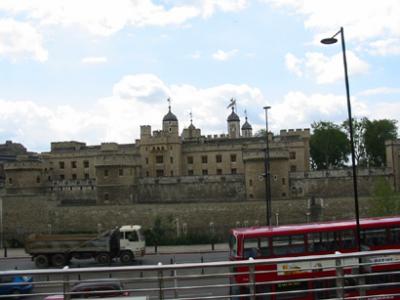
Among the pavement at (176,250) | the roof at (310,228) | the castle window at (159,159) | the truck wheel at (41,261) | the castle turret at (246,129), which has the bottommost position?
the pavement at (176,250)

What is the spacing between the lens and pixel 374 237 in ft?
59.4

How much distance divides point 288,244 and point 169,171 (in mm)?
48006

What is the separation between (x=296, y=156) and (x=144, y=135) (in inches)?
708

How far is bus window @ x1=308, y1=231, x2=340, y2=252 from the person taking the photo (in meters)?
17.6

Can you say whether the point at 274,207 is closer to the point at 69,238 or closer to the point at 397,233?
the point at 69,238

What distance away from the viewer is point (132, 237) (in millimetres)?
31625

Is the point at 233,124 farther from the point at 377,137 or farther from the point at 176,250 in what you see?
the point at 176,250

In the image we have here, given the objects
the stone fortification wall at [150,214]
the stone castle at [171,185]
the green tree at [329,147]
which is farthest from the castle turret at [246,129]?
the stone fortification wall at [150,214]

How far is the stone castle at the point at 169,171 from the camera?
51.3 metres

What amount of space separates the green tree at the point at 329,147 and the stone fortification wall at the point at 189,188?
26.5 m

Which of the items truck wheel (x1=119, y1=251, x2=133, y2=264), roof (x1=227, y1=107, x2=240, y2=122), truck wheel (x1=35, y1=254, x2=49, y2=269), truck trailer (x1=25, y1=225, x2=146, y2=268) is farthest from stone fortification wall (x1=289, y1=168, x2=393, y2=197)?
roof (x1=227, y1=107, x2=240, y2=122)

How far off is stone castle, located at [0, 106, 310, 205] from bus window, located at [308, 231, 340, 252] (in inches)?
1245

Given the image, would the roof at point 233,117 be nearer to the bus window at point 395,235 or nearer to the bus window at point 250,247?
the bus window at point 395,235

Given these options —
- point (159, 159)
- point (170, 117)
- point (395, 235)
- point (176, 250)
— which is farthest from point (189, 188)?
point (395, 235)
